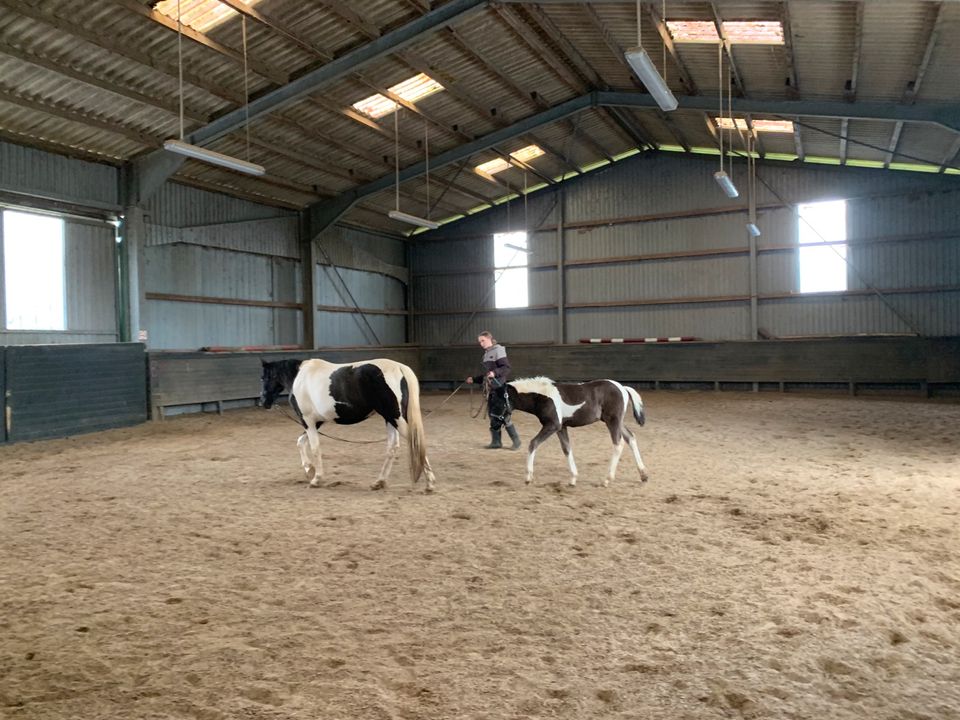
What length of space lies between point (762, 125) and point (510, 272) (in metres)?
8.94

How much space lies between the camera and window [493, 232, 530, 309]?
829 inches

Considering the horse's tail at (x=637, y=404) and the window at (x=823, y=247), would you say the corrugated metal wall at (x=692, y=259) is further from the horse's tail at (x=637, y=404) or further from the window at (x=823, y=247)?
the horse's tail at (x=637, y=404)

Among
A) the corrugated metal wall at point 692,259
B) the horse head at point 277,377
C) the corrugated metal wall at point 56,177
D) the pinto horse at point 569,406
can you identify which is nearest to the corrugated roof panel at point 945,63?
the corrugated metal wall at point 692,259

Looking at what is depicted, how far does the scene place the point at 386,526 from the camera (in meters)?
5.08

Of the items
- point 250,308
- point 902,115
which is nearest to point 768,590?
point 902,115

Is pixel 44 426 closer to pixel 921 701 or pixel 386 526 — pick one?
pixel 386 526

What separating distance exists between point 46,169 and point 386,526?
36.0 ft

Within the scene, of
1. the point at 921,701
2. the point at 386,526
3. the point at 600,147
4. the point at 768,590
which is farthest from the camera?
the point at 600,147

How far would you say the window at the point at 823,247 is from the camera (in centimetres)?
1677

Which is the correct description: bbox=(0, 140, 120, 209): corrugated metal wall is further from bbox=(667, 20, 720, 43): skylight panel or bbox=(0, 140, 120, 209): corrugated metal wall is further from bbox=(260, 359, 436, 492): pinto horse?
bbox=(667, 20, 720, 43): skylight panel

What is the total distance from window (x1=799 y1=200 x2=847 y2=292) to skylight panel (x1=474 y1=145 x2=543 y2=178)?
24.7 ft

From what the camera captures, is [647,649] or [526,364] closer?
[647,649]

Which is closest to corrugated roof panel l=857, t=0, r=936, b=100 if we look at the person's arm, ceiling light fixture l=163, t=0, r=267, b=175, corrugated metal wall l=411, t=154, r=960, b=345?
corrugated metal wall l=411, t=154, r=960, b=345

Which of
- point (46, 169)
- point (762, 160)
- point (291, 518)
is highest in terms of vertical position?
point (762, 160)
